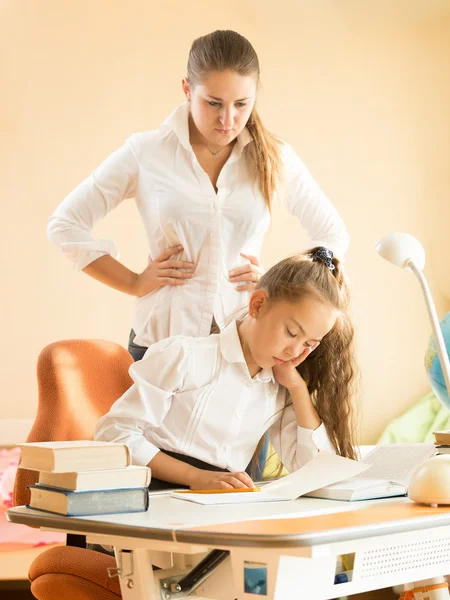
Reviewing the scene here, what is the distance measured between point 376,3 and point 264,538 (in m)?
3.33

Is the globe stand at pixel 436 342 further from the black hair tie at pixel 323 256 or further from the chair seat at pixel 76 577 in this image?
the chair seat at pixel 76 577

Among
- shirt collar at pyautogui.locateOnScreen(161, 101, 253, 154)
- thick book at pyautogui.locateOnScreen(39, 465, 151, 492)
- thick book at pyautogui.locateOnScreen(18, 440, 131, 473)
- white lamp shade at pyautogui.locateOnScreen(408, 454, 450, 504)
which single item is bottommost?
white lamp shade at pyautogui.locateOnScreen(408, 454, 450, 504)

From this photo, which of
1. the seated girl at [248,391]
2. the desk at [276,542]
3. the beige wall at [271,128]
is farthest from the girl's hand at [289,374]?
the beige wall at [271,128]

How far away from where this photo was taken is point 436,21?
12.7 ft

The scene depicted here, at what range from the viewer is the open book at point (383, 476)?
4.35 ft

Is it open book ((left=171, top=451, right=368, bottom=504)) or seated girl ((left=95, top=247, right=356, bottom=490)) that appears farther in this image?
seated girl ((left=95, top=247, right=356, bottom=490))

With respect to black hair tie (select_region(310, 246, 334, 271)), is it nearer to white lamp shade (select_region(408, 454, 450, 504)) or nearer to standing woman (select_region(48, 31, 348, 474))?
standing woman (select_region(48, 31, 348, 474))

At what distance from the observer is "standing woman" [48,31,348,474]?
193cm

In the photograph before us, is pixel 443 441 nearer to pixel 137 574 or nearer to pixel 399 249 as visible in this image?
pixel 399 249

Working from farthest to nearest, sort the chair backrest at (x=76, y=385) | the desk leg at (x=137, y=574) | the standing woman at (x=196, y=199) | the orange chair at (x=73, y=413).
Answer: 1. the standing woman at (x=196, y=199)
2. the chair backrest at (x=76, y=385)
3. the orange chair at (x=73, y=413)
4. the desk leg at (x=137, y=574)

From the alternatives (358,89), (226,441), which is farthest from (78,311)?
(226,441)

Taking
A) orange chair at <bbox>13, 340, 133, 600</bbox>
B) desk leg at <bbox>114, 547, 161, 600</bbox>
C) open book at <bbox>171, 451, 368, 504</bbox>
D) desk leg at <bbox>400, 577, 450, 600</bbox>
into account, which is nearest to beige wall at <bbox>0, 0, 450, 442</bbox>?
orange chair at <bbox>13, 340, 133, 600</bbox>

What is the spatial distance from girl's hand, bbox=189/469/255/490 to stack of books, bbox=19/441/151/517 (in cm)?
29

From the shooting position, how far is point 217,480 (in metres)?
1.49
